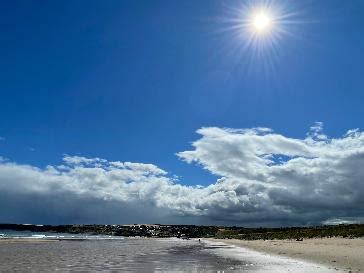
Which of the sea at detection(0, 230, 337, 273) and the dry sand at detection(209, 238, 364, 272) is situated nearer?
the sea at detection(0, 230, 337, 273)

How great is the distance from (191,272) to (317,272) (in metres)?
8.23

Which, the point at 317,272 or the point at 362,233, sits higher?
the point at 362,233

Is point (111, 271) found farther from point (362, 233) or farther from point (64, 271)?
point (362, 233)

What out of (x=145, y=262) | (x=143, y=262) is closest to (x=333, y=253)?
(x=145, y=262)

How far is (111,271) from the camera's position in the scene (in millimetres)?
29891

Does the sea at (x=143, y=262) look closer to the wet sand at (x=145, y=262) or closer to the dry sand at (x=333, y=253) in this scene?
the wet sand at (x=145, y=262)

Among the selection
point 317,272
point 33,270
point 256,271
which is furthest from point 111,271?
point 317,272

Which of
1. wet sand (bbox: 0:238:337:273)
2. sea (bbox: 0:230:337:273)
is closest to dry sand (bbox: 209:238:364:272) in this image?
wet sand (bbox: 0:238:337:273)

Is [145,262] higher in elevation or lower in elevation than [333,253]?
lower

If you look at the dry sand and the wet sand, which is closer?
the wet sand

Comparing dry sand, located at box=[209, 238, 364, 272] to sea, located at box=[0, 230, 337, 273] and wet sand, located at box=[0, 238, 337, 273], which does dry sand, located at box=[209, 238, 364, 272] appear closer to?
wet sand, located at box=[0, 238, 337, 273]

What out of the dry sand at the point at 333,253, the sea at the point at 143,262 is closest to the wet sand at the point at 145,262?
the sea at the point at 143,262

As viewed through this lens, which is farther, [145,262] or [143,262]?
[145,262]

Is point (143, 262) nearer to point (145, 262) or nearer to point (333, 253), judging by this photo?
point (145, 262)
